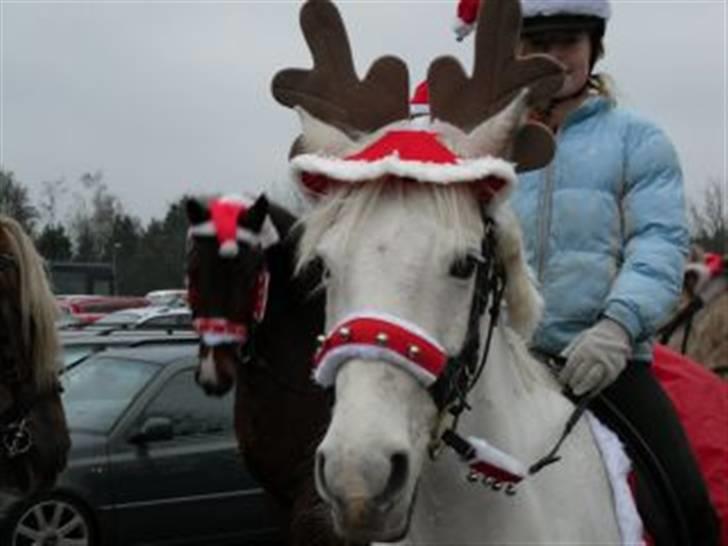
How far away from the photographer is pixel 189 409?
374 inches

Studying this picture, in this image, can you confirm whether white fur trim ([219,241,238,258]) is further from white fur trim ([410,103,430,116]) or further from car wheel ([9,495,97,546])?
car wheel ([9,495,97,546])

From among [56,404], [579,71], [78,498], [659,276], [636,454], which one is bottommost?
[78,498]

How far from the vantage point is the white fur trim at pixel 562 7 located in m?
3.47

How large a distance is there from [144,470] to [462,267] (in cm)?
702

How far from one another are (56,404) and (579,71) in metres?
3.29

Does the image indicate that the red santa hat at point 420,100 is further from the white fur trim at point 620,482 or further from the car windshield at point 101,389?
the car windshield at point 101,389

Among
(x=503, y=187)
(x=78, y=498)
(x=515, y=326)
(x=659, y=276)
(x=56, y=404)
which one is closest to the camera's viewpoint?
(x=503, y=187)

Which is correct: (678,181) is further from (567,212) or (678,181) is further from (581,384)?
(581,384)

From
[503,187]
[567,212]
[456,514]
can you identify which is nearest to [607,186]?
[567,212]

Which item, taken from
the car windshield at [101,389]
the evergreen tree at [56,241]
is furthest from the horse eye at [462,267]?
the evergreen tree at [56,241]

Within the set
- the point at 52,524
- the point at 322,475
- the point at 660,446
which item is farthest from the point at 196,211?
the point at 322,475

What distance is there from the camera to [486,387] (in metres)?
2.82

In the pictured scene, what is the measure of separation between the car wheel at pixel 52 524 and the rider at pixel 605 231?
618 cm

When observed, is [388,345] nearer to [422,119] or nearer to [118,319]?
[422,119]
